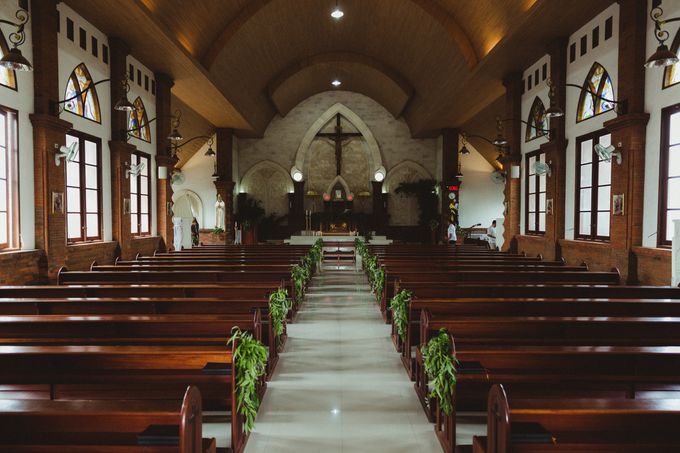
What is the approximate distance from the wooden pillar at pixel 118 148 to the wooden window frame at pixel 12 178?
10.3 feet

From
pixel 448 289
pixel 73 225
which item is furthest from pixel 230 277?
pixel 73 225

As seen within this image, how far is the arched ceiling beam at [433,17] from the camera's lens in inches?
483

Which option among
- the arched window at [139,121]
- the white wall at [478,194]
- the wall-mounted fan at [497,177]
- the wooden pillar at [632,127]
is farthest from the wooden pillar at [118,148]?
the white wall at [478,194]

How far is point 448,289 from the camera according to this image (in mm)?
5770

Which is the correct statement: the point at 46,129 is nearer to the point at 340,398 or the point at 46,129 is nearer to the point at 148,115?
the point at 148,115

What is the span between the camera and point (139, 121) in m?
12.2

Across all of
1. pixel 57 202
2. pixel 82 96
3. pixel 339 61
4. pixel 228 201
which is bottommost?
pixel 57 202

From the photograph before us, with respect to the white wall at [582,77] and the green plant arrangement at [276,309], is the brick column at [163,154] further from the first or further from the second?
the white wall at [582,77]

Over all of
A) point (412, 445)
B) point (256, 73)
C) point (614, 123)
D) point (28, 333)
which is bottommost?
point (412, 445)

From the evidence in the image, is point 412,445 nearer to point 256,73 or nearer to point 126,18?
point 126,18

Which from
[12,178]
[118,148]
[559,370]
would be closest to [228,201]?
[118,148]

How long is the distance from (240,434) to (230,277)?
4170 mm

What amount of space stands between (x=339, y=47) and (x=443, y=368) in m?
17.1

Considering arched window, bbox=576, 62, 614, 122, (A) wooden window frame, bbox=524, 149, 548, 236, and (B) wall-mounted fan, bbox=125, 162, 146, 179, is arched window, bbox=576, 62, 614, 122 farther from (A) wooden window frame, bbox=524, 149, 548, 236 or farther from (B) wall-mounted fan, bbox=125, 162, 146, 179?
(B) wall-mounted fan, bbox=125, 162, 146, 179
